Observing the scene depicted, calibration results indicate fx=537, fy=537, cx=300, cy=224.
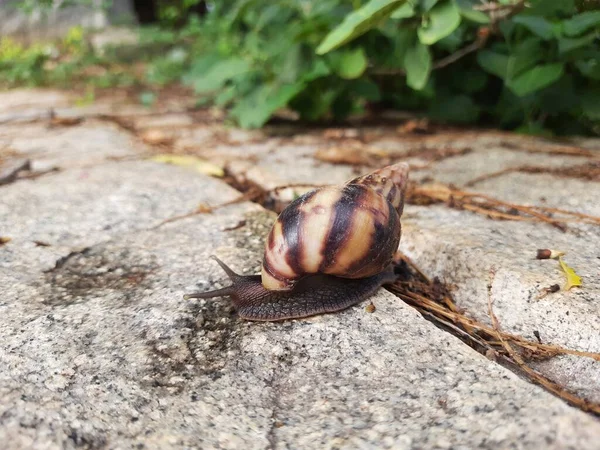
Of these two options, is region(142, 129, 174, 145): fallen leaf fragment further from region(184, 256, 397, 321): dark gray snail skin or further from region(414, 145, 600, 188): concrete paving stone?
region(184, 256, 397, 321): dark gray snail skin

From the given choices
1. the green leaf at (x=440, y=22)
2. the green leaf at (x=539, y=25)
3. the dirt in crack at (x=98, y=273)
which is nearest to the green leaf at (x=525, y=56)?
the green leaf at (x=539, y=25)

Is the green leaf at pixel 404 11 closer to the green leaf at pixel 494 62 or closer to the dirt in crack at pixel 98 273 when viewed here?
the green leaf at pixel 494 62

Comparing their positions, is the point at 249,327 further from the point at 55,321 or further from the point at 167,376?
the point at 55,321

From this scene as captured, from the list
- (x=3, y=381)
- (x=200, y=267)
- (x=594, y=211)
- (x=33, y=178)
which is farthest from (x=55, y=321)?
(x=594, y=211)

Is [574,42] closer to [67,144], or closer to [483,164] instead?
[483,164]

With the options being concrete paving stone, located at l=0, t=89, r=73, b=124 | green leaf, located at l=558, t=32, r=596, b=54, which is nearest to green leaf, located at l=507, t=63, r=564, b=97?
green leaf, located at l=558, t=32, r=596, b=54
